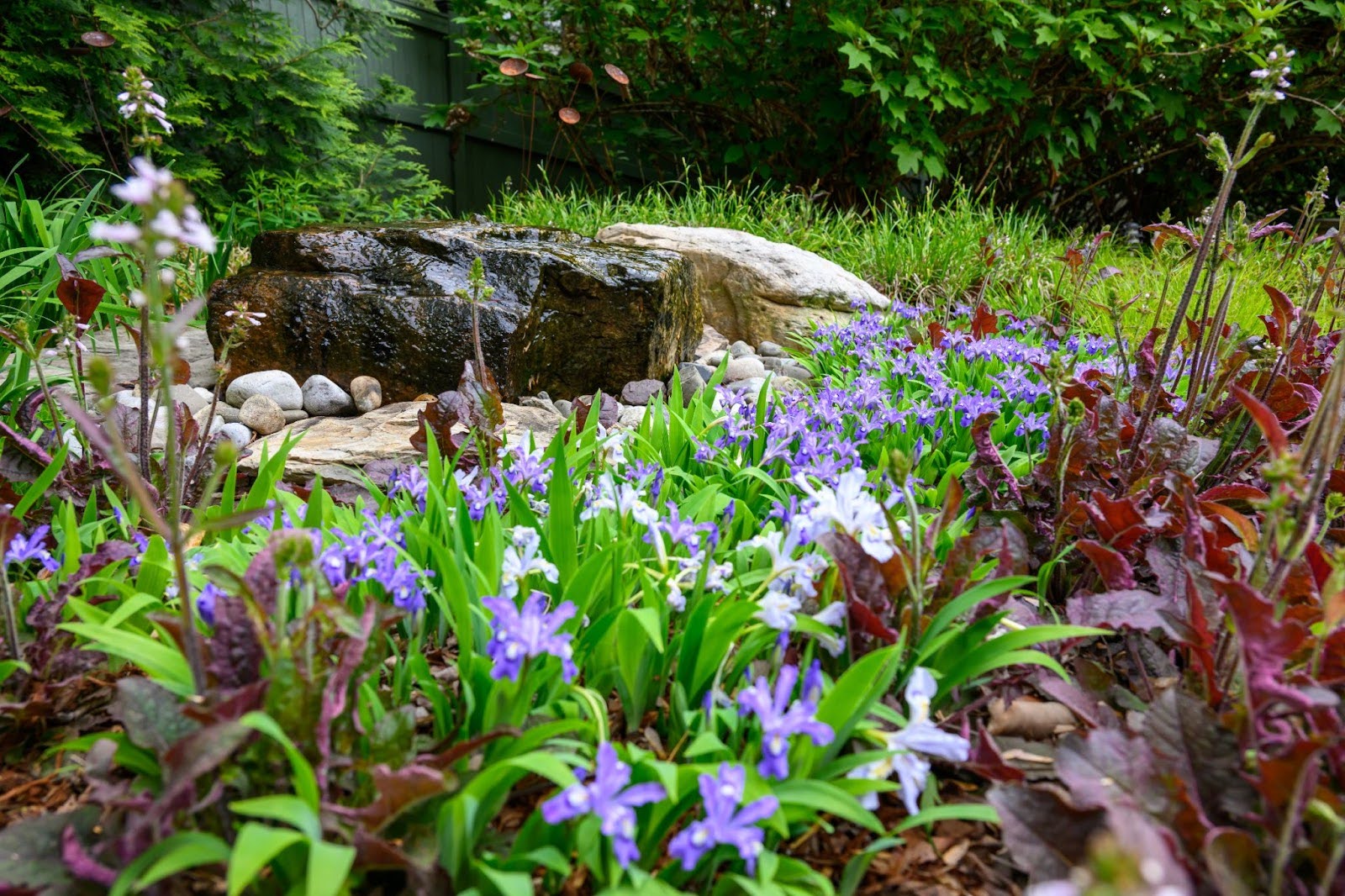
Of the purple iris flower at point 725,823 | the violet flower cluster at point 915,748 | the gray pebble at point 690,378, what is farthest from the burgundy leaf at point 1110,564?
the gray pebble at point 690,378

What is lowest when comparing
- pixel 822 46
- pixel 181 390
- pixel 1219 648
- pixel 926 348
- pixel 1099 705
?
pixel 181 390

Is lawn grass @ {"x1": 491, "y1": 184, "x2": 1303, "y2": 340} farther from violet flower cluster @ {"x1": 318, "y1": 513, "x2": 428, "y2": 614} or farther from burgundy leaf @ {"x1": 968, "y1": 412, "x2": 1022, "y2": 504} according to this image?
violet flower cluster @ {"x1": 318, "y1": 513, "x2": 428, "y2": 614}

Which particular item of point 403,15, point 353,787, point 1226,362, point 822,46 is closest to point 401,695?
point 353,787

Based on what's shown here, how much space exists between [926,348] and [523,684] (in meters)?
2.48

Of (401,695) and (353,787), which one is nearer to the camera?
(353,787)

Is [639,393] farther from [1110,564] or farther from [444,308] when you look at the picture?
[1110,564]

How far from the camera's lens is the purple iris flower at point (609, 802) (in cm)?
91

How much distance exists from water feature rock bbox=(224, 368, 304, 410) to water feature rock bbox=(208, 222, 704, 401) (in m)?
0.16

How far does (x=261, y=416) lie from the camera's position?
3031 mm

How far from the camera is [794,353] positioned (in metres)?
4.14

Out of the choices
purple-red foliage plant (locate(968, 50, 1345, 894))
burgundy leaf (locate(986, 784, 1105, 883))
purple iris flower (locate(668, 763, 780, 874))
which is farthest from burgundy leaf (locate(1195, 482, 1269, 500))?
purple iris flower (locate(668, 763, 780, 874))

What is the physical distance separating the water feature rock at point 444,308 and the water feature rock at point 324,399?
0.31 feet

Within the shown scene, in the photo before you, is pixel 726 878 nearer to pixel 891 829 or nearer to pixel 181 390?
pixel 891 829

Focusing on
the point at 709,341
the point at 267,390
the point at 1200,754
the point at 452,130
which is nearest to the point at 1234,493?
the point at 1200,754
